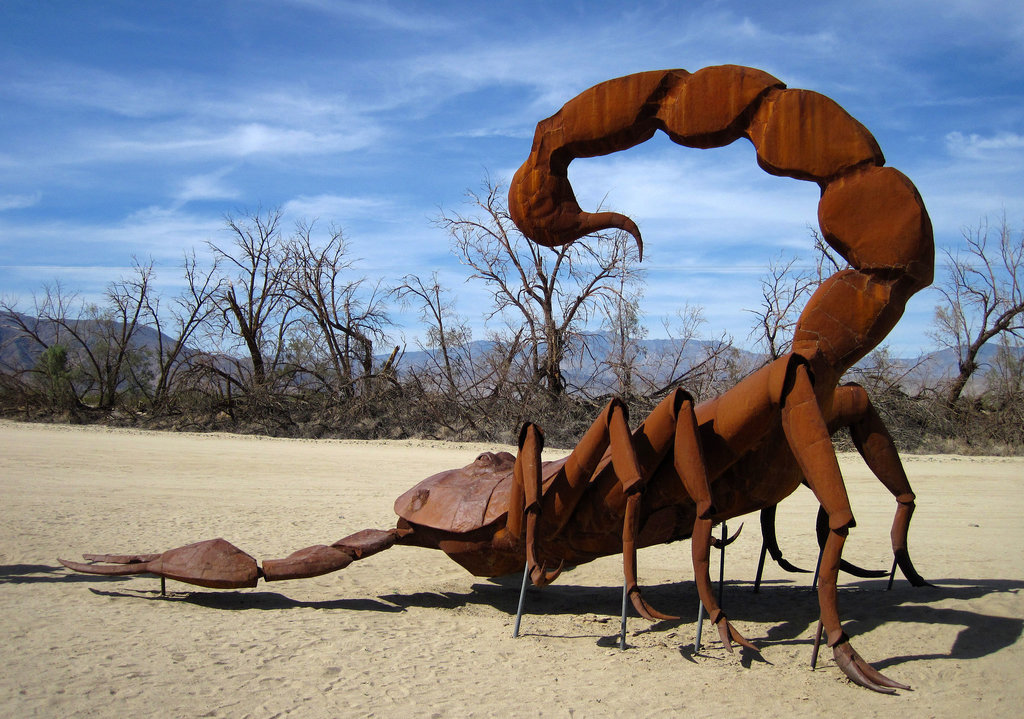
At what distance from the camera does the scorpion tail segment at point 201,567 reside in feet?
14.9

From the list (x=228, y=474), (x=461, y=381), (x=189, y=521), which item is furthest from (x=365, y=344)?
(x=189, y=521)

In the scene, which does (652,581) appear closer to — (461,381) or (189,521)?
(189,521)

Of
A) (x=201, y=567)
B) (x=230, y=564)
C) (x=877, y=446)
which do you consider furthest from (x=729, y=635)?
(x=201, y=567)

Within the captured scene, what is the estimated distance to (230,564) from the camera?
15.0ft

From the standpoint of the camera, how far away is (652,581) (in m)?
6.13

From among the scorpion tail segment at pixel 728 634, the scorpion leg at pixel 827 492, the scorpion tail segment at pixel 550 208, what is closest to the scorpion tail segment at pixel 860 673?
the scorpion leg at pixel 827 492

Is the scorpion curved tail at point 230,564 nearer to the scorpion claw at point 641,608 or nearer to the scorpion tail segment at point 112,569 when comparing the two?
the scorpion tail segment at point 112,569

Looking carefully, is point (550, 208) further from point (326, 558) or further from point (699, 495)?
point (326, 558)

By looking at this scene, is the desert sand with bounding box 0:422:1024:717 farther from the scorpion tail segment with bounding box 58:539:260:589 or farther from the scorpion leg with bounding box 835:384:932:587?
the scorpion leg with bounding box 835:384:932:587

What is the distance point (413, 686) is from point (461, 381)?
15.7 meters

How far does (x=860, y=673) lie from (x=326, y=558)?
3061 millimetres

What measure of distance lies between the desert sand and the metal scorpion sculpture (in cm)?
33

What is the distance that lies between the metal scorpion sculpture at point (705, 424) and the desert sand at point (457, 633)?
33cm

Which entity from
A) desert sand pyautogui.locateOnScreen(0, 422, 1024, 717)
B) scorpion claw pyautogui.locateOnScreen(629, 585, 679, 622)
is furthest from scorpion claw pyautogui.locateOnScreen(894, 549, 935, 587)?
scorpion claw pyautogui.locateOnScreen(629, 585, 679, 622)
